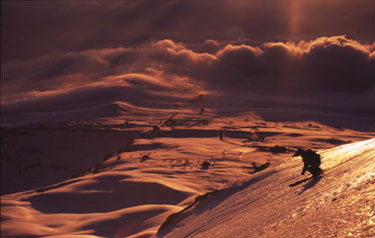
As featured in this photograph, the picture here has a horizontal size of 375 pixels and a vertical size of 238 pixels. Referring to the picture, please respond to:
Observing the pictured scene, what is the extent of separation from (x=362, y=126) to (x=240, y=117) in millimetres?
10287

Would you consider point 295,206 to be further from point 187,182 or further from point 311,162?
point 187,182

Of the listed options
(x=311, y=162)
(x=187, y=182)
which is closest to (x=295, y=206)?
(x=311, y=162)

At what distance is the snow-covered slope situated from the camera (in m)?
1.76

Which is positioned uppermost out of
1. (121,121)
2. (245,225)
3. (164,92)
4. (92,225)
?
(164,92)

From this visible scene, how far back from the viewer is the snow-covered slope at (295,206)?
1760 mm

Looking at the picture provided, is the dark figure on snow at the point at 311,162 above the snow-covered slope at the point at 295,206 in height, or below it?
above

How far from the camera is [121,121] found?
28500mm

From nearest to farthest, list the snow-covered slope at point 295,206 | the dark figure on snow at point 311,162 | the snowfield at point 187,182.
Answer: the snow-covered slope at point 295,206 < the snowfield at point 187,182 < the dark figure on snow at point 311,162

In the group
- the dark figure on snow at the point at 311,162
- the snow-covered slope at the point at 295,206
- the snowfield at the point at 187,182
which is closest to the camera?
the snow-covered slope at the point at 295,206

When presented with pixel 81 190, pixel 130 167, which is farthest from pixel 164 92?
pixel 81 190

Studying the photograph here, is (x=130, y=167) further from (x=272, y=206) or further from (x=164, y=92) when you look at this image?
(x=164, y=92)

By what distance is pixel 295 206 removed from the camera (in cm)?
251

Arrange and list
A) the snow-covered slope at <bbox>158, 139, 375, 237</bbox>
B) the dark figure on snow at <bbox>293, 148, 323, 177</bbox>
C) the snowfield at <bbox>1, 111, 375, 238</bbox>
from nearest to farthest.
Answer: the snow-covered slope at <bbox>158, 139, 375, 237</bbox> < the snowfield at <bbox>1, 111, 375, 238</bbox> < the dark figure on snow at <bbox>293, 148, 323, 177</bbox>

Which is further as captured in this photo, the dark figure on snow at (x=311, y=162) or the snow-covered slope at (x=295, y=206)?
the dark figure on snow at (x=311, y=162)
